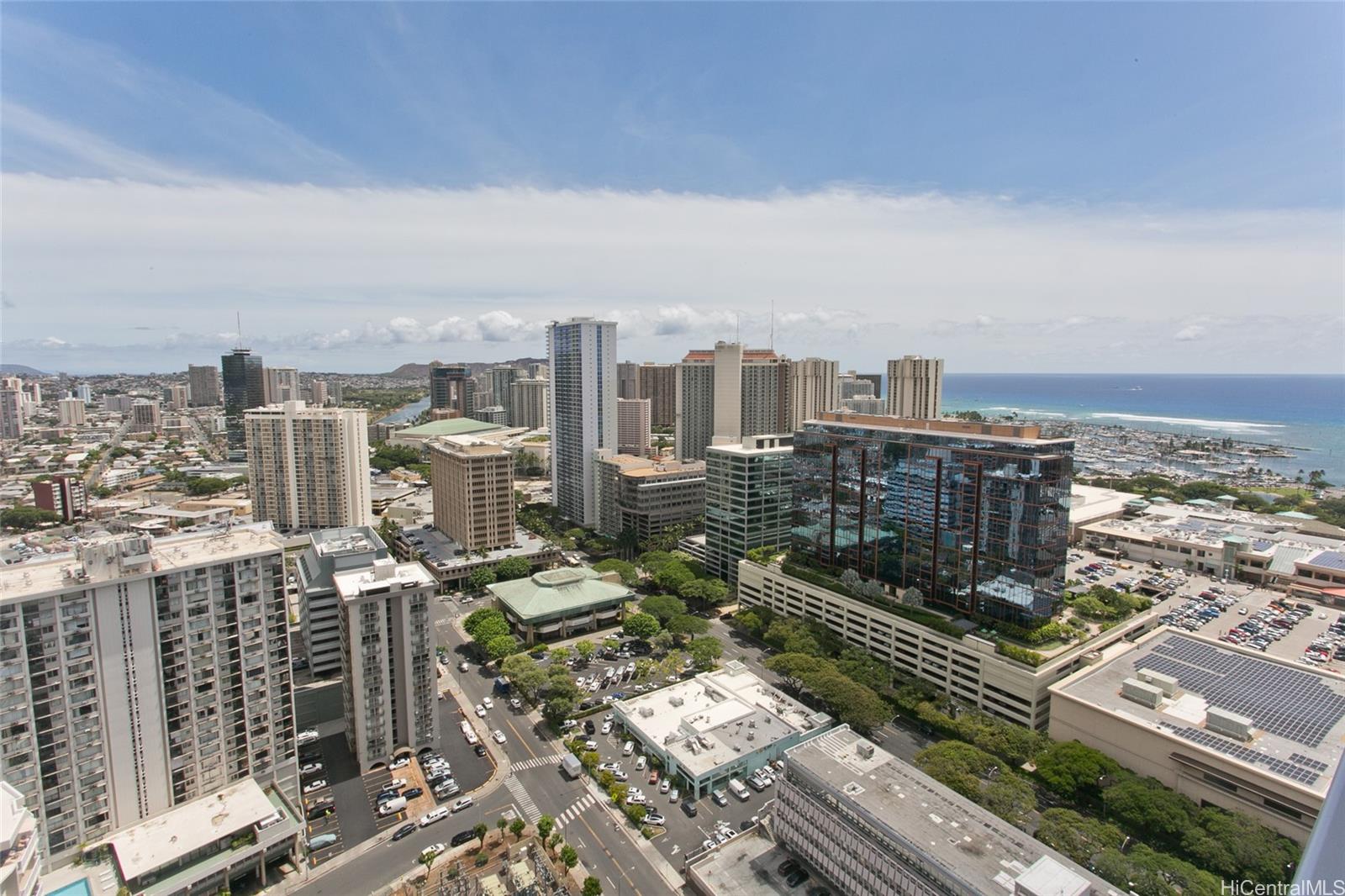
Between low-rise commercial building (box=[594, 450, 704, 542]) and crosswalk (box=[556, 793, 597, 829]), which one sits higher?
low-rise commercial building (box=[594, 450, 704, 542])

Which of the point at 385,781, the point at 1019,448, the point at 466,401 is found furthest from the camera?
the point at 466,401

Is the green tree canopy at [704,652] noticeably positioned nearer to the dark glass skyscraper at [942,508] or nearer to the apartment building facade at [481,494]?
the dark glass skyscraper at [942,508]

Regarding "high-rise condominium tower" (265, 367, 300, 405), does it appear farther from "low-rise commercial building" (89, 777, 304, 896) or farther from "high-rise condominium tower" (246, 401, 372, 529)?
"low-rise commercial building" (89, 777, 304, 896)

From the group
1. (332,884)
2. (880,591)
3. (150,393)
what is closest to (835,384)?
(880,591)

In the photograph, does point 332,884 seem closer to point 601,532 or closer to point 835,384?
point 601,532

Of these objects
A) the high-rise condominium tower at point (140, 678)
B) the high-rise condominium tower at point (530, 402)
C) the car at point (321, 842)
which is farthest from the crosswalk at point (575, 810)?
the high-rise condominium tower at point (530, 402)

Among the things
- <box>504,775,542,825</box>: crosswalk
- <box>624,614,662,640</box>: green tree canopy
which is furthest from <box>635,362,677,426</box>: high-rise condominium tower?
<box>504,775,542,825</box>: crosswalk

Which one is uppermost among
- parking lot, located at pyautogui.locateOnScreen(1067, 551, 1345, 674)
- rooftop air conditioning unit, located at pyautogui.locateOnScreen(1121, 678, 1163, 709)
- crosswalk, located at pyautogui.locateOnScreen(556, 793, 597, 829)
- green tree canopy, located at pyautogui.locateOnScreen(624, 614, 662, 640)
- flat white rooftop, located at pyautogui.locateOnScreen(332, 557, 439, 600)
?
flat white rooftop, located at pyautogui.locateOnScreen(332, 557, 439, 600)
